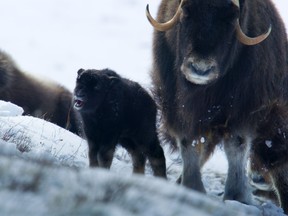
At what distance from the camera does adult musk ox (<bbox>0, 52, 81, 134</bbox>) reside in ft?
29.3

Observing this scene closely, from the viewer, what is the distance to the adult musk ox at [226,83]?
474 cm

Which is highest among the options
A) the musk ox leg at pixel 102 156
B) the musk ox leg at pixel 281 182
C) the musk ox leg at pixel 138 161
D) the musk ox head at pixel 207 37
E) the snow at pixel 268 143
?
the musk ox head at pixel 207 37

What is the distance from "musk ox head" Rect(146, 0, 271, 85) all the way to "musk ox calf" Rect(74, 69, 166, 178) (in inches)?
33.1

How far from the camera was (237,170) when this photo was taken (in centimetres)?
530

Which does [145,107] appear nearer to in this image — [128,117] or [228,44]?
[128,117]

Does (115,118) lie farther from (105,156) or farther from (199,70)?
(199,70)

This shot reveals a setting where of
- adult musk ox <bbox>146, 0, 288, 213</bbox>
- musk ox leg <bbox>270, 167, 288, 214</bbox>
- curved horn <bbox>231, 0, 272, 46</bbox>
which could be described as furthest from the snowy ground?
musk ox leg <bbox>270, 167, 288, 214</bbox>

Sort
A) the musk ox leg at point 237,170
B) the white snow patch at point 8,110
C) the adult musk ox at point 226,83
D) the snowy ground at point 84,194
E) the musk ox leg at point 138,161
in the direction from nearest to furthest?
the snowy ground at point 84,194
the adult musk ox at point 226,83
the musk ox leg at point 237,170
the musk ox leg at point 138,161
the white snow patch at point 8,110

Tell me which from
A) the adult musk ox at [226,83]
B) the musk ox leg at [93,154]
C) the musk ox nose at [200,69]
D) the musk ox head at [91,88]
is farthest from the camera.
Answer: the musk ox head at [91,88]

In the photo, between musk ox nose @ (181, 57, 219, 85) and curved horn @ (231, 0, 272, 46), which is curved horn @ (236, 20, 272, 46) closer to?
curved horn @ (231, 0, 272, 46)

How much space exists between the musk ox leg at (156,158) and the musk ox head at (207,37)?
1.12m

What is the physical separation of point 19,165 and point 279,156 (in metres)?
4.77

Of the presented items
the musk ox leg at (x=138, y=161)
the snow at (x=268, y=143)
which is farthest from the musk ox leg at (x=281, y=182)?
the musk ox leg at (x=138, y=161)

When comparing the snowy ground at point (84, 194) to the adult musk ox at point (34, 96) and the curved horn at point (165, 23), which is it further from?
the adult musk ox at point (34, 96)
